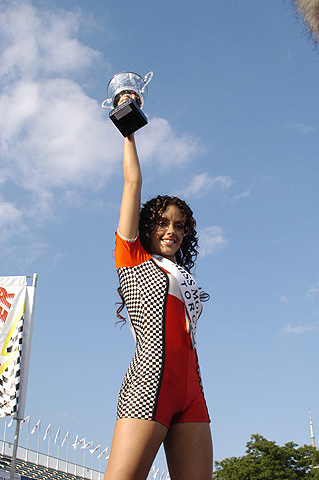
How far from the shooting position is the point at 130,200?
289cm

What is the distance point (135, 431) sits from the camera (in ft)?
7.81

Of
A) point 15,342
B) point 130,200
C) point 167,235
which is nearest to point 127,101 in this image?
point 130,200

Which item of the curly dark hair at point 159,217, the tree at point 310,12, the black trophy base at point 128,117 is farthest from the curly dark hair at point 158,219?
the tree at point 310,12

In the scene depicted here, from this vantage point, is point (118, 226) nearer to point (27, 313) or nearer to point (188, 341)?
point (188, 341)

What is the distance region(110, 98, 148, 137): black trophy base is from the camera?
9.50ft

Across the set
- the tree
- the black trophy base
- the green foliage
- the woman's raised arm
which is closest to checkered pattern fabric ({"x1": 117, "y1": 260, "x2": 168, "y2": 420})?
the woman's raised arm

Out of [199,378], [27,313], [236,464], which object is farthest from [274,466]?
[199,378]

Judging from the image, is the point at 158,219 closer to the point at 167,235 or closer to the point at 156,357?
the point at 167,235

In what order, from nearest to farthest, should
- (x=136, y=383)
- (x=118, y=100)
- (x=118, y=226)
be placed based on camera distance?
(x=136, y=383), (x=118, y=226), (x=118, y=100)

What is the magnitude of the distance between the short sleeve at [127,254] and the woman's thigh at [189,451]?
2.91ft

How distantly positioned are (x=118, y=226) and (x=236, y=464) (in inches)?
1444

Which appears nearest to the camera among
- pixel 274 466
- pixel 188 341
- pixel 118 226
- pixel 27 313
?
pixel 188 341

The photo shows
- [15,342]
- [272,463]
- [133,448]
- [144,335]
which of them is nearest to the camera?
[133,448]

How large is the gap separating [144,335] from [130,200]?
74cm
